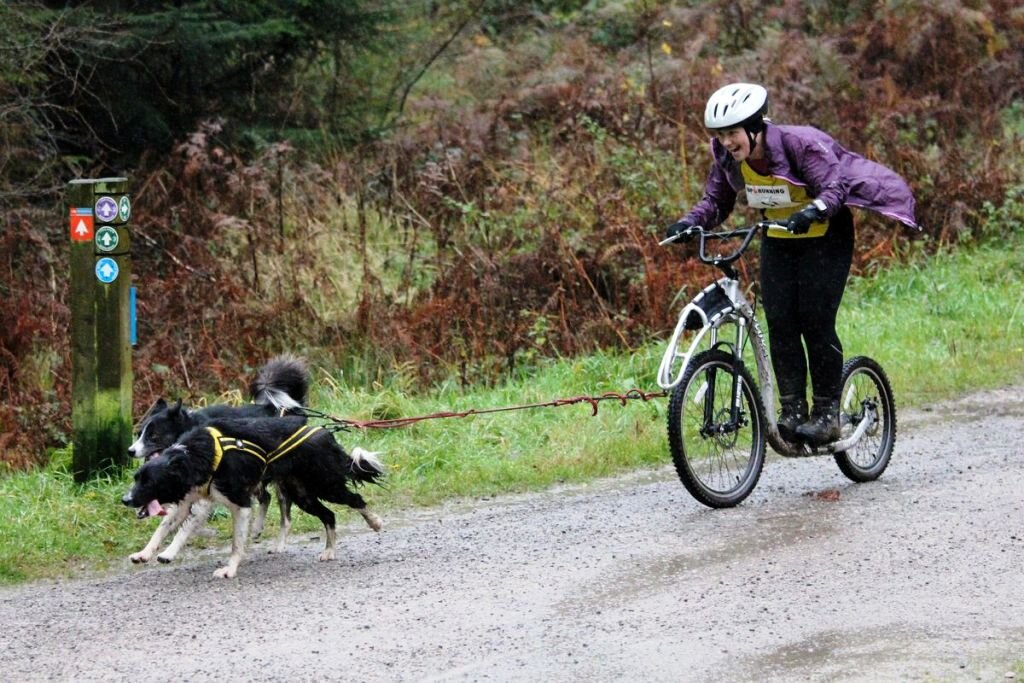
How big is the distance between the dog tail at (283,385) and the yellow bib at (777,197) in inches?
105

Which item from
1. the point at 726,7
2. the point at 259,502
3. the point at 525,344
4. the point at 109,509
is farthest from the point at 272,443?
the point at 726,7

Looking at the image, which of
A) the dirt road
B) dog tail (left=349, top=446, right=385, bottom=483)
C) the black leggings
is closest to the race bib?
the black leggings

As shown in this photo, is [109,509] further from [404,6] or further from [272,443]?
[404,6]

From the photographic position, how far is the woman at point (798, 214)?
7336mm

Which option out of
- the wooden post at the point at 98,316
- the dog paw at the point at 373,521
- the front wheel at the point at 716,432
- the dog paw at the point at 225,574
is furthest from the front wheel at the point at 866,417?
the wooden post at the point at 98,316

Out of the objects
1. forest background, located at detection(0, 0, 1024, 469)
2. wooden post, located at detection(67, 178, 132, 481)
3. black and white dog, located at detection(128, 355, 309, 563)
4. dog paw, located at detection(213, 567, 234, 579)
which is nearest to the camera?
dog paw, located at detection(213, 567, 234, 579)

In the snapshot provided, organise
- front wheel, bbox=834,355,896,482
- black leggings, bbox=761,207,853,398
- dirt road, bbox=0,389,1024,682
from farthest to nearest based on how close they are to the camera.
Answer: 1. front wheel, bbox=834,355,896,482
2. black leggings, bbox=761,207,853,398
3. dirt road, bbox=0,389,1024,682

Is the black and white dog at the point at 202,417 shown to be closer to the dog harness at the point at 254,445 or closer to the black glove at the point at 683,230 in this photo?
the dog harness at the point at 254,445

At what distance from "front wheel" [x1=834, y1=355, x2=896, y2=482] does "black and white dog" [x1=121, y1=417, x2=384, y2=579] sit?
279cm

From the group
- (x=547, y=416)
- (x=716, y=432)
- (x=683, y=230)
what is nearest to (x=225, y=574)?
(x=716, y=432)

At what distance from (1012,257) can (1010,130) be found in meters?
3.24

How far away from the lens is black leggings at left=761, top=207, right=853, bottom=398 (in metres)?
7.68

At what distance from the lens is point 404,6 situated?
1592 cm

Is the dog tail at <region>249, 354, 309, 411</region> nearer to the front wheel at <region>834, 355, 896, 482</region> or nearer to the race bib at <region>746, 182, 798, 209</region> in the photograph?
the race bib at <region>746, 182, 798, 209</region>
